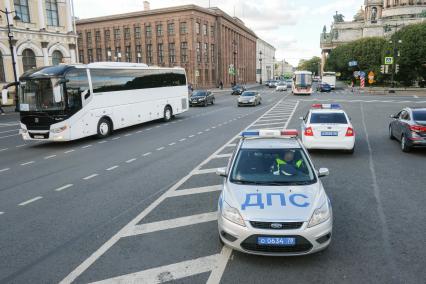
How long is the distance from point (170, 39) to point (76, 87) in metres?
64.1

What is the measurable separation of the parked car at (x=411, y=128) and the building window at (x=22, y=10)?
38503mm

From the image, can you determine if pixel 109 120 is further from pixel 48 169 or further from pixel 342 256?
pixel 342 256

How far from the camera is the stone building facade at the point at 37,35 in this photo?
37.2 m

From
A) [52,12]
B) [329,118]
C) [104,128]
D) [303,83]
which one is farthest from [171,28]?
[329,118]

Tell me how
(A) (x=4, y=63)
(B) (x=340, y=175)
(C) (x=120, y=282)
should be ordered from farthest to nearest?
(A) (x=4, y=63) < (B) (x=340, y=175) < (C) (x=120, y=282)

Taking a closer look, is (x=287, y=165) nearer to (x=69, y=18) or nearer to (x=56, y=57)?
(x=56, y=57)

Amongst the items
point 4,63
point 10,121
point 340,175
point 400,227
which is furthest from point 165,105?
point 4,63

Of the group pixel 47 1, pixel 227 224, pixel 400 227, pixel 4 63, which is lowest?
pixel 400 227

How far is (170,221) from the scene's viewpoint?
705cm

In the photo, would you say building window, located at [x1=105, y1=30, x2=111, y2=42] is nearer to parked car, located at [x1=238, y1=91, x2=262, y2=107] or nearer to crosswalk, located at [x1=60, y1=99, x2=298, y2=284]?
parked car, located at [x1=238, y1=91, x2=262, y2=107]

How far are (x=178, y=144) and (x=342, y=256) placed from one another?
424 inches

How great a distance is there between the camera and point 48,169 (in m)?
11.6

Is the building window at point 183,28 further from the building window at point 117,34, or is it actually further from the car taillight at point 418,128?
the car taillight at point 418,128

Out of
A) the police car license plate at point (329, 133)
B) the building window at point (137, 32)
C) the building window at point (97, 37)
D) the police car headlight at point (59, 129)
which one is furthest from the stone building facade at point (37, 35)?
the building window at point (97, 37)
